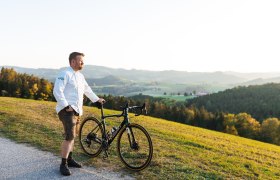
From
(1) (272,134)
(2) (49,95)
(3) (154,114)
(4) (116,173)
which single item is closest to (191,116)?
(3) (154,114)

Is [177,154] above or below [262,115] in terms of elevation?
above

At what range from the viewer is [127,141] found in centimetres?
793

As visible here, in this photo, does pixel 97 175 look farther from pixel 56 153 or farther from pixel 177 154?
pixel 177 154

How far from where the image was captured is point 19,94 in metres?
77.5

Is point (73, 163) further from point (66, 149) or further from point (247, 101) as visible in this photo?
point (247, 101)

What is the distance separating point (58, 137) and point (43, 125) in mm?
2411

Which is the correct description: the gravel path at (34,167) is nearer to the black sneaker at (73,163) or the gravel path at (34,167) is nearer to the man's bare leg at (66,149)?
the black sneaker at (73,163)

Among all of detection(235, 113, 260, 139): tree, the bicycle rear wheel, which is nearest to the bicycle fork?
the bicycle rear wheel

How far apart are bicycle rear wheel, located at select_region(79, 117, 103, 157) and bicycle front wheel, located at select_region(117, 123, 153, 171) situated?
85 cm

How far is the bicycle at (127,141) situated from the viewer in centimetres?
751

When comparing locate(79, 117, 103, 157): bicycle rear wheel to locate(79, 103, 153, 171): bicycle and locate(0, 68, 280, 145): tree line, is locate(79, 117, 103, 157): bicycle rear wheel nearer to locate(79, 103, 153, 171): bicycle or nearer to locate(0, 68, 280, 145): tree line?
locate(79, 103, 153, 171): bicycle

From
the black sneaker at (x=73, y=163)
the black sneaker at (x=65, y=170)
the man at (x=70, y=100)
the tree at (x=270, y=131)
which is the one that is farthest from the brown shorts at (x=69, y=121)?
the tree at (x=270, y=131)

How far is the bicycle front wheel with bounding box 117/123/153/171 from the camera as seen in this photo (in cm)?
745

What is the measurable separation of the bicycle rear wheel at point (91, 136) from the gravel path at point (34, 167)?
2.95 feet
